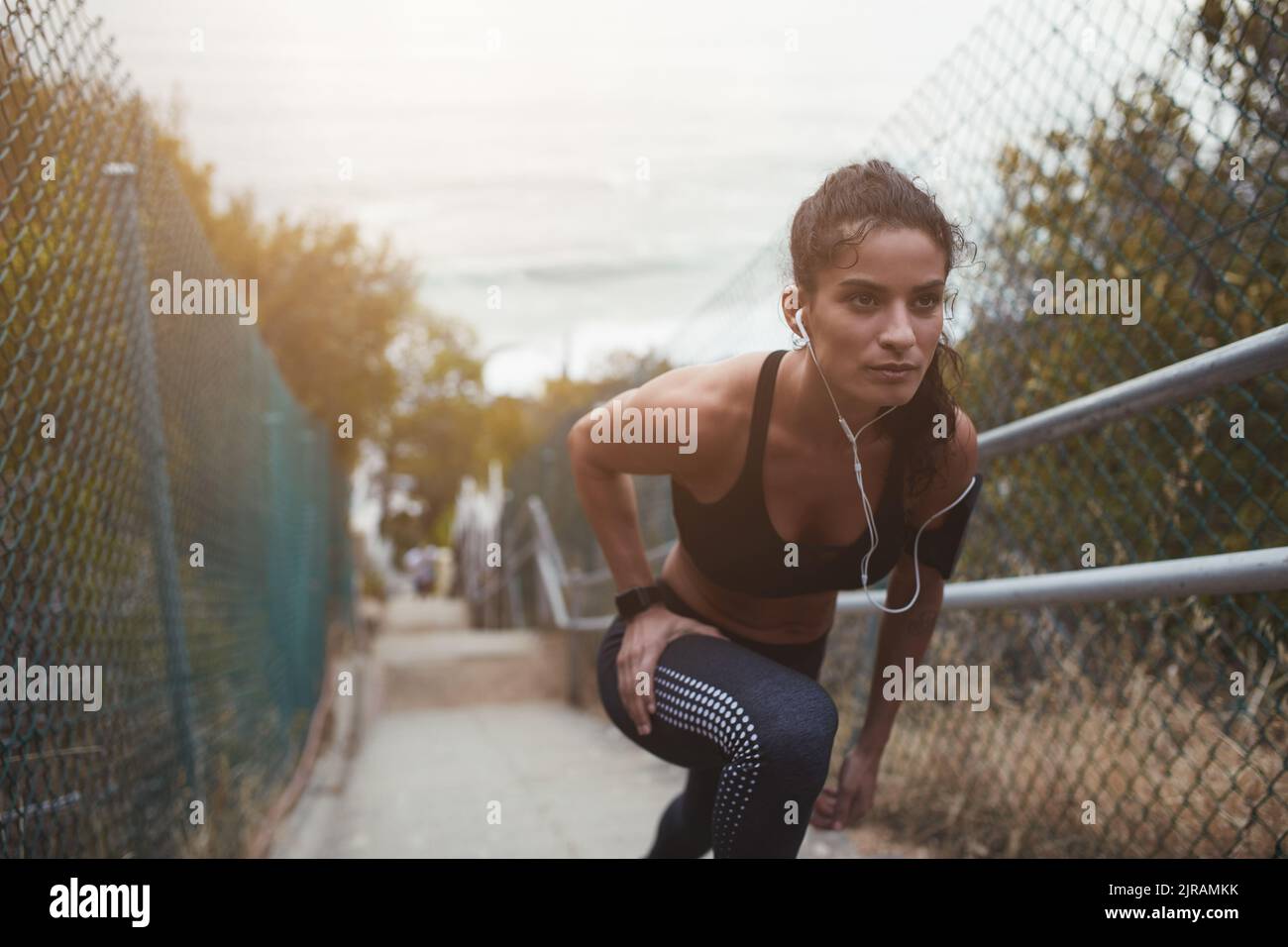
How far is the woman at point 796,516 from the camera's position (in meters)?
1.61

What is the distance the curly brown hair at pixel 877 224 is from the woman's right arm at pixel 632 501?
0.34m

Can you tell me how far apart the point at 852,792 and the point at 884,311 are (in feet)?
3.10

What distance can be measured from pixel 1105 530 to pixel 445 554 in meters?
28.4

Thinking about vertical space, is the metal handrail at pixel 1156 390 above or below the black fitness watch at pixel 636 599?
above

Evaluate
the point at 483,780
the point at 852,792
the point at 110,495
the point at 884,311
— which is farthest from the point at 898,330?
the point at 483,780

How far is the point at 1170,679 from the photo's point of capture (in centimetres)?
262

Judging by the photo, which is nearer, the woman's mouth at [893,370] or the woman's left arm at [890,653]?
the woman's mouth at [893,370]

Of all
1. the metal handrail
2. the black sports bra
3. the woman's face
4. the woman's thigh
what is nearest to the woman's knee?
the woman's thigh

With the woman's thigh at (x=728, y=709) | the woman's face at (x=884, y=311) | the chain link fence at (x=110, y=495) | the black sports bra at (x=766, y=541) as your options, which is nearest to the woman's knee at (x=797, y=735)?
the woman's thigh at (x=728, y=709)

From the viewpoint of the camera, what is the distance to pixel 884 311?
1594mm

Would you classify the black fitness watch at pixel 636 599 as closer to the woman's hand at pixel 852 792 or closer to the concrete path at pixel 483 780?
the woman's hand at pixel 852 792

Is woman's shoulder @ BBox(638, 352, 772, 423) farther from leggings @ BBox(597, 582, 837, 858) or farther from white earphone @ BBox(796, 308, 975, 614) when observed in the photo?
leggings @ BBox(597, 582, 837, 858)

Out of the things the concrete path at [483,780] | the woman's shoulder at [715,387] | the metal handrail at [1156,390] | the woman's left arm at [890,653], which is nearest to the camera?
the metal handrail at [1156,390]
